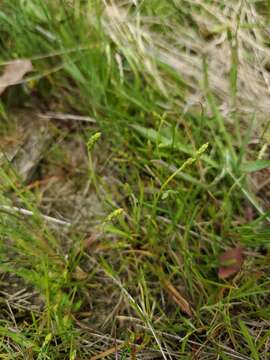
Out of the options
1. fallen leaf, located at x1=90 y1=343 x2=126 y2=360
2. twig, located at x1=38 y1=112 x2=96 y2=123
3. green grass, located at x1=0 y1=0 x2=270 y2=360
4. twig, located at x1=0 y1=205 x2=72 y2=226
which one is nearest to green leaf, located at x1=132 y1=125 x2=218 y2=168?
green grass, located at x1=0 y1=0 x2=270 y2=360

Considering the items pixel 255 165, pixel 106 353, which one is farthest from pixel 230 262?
pixel 106 353

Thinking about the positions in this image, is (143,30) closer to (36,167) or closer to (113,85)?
(113,85)

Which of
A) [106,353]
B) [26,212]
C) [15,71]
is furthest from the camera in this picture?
[15,71]

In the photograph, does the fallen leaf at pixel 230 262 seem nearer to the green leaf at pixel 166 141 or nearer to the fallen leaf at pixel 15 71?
the green leaf at pixel 166 141

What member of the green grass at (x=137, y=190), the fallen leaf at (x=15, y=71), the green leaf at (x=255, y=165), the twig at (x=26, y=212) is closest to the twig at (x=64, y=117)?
the green grass at (x=137, y=190)

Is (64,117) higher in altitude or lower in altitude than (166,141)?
higher

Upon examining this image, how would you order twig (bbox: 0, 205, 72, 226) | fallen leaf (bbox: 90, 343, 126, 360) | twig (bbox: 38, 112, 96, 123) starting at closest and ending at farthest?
fallen leaf (bbox: 90, 343, 126, 360) < twig (bbox: 0, 205, 72, 226) < twig (bbox: 38, 112, 96, 123)

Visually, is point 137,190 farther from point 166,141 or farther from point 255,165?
point 255,165

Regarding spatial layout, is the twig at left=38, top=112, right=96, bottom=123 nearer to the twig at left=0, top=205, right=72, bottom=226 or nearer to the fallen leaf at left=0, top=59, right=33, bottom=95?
the fallen leaf at left=0, top=59, right=33, bottom=95
